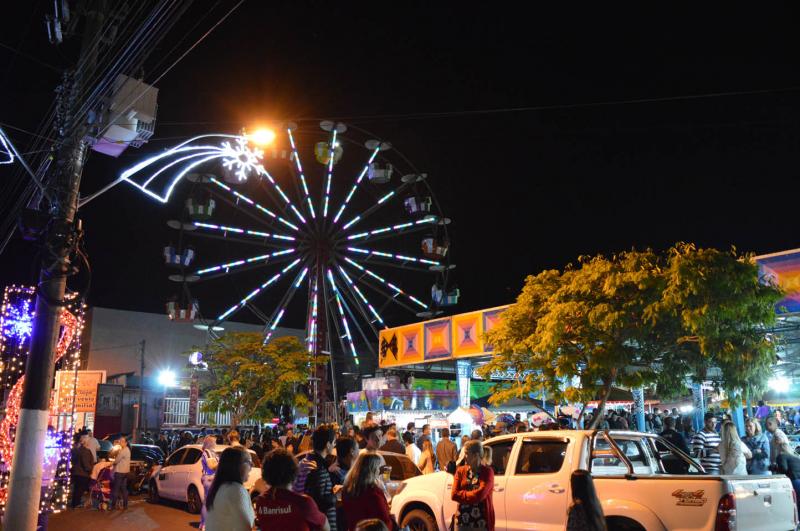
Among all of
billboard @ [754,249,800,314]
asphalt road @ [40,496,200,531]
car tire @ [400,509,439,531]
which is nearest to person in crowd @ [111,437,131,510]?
asphalt road @ [40,496,200,531]

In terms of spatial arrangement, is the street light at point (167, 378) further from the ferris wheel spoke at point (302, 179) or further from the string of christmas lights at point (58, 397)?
the string of christmas lights at point (58, 397)

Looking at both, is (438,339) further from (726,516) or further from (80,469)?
(726,516)

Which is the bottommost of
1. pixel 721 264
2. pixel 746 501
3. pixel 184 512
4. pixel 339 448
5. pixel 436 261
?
pixel 184 512

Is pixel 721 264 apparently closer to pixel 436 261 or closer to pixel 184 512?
pixel 184 512

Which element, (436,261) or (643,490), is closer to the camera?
(643,490)

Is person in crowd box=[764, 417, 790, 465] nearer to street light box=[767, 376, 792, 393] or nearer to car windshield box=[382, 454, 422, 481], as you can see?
car windshield box=[382, 454, 422, 481]

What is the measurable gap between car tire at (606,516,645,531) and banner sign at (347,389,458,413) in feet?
54.8

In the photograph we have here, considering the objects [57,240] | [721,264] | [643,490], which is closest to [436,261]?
[721,264]

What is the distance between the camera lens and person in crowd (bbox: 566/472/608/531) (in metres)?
4.57

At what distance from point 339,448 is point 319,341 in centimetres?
1861

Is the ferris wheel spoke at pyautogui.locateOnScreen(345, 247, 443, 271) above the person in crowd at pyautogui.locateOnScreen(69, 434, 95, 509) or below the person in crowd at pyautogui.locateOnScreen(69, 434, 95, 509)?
above

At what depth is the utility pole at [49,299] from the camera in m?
8.84

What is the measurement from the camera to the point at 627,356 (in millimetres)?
11656

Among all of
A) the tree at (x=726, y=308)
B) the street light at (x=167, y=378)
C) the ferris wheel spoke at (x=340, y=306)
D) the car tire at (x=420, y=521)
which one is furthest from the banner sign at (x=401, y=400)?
the street light at (x=167, y=378)
